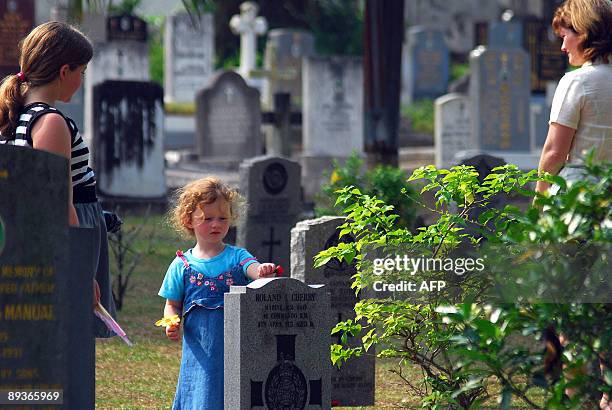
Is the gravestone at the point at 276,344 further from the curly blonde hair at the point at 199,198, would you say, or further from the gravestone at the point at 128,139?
the gravestone at the point at 128,139

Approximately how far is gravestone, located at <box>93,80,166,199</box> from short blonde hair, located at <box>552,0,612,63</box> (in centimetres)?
1153

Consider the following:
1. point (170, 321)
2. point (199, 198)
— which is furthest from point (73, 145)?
point (170, 321)

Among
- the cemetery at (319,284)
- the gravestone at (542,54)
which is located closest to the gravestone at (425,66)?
the gravestone at (542,54)

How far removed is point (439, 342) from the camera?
5312mm

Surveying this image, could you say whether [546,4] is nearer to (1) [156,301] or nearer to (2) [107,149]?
(2) [107,149]

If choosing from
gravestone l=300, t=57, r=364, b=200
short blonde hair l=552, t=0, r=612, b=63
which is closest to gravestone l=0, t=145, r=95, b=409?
short blonde hair l=552, t=0, r=612, b=63

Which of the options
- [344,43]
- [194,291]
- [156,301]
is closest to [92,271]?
[194,291]

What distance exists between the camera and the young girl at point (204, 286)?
5.57 m

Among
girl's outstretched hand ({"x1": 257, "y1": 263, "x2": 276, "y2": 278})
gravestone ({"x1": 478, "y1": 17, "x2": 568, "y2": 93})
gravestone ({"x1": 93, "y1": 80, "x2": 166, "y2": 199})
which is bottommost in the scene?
girl's outstretched hand ({"x1": 257, "y1": 263, "x2": 276, "y2": 278})

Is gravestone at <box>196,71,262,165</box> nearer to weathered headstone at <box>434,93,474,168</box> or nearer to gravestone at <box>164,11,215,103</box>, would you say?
weathered headstone at <box>434,93,474,168</box>

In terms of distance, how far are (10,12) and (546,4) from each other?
22963 mm

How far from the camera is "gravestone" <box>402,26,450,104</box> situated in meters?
33.9

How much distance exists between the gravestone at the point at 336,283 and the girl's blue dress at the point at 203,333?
1.65m

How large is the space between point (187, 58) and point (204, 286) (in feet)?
76.7
